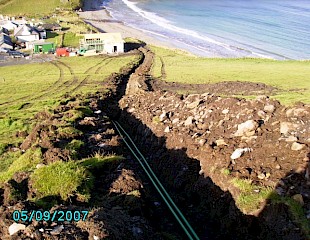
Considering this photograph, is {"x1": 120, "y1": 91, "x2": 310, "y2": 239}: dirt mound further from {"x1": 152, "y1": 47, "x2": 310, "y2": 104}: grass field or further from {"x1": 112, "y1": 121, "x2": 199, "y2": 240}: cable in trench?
{"x1": 152, "y1": 47, "x2": 310, "y2": 104}: grass field

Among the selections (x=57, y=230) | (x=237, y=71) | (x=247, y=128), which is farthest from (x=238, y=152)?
(x=237, y=71)

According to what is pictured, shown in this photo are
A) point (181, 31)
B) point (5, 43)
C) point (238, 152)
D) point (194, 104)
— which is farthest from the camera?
point (181, 31)

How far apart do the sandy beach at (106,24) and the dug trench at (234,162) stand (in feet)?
177

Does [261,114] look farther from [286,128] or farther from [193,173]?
[193,173]

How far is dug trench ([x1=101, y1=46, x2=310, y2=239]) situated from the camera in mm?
10828

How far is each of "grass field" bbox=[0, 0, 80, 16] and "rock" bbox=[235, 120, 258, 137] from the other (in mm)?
118915

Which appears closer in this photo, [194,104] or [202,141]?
[202,141]

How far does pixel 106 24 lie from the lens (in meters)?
98.4

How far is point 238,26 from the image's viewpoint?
290ft

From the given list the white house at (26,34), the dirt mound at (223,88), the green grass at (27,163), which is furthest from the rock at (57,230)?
the white house at (26,34)

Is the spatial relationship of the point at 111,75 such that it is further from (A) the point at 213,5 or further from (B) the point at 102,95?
(A) the point at 213,5

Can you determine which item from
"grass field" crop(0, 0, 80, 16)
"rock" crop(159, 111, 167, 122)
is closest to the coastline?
"grass field" crop(0, 0, 80, 16)

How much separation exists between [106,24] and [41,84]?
61.6 metres

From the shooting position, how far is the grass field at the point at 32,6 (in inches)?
4921
